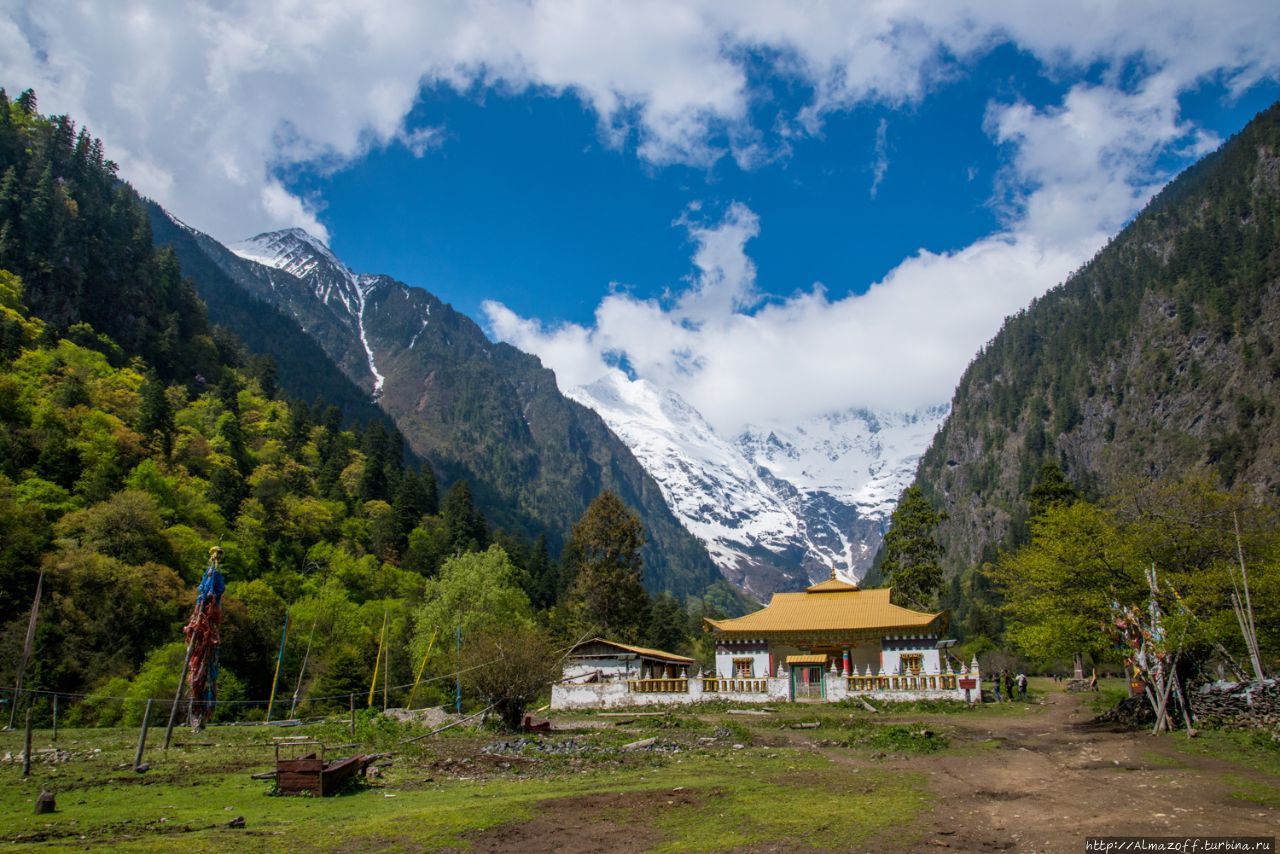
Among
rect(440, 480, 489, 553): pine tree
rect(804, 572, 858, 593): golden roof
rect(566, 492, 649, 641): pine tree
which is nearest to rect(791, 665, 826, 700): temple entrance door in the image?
rect(804, 572, 858, 593): golden roof

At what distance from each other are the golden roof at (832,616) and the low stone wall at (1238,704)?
60.0 feet

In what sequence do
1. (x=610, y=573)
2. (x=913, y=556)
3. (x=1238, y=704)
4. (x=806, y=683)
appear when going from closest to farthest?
1. (x=1238, y=704)
2. (x=806, y=683)
3. (x=610, y=573)
4. (x=913, y=556)

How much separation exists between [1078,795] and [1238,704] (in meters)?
10.4

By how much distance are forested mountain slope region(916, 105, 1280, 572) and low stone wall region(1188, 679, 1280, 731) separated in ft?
314

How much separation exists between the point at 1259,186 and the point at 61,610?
192027mm

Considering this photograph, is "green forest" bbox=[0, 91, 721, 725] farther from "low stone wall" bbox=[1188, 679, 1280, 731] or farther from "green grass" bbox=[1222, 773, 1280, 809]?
"green grass" bbox=[1222, 773, 1280, 809]

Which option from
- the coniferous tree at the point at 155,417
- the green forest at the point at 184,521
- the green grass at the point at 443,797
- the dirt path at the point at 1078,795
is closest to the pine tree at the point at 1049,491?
the green forest at the point at 184,521

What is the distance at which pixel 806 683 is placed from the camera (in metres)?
37.5

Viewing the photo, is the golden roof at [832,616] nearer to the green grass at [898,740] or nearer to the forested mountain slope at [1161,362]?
the green grass at [898,740]

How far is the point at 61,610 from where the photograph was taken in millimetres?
41125

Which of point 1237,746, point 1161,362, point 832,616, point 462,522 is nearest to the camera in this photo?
point 1237,746

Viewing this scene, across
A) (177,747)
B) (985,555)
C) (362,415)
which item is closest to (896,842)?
(177,747)

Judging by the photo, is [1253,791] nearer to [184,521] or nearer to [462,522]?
[184,521]

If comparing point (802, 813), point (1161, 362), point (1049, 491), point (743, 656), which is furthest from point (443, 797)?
point (1161, 362)
